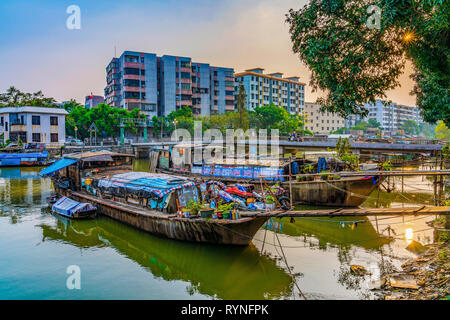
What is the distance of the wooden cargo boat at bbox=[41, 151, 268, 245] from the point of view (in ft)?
34.9

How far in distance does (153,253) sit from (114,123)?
41.1 m

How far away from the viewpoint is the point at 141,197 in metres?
13.2

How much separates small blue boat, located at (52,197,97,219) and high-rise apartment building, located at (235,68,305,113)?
6527cm

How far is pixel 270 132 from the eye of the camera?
58875mm

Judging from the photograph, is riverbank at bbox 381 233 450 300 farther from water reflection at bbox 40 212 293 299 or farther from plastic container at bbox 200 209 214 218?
plastic container at bbox 200 209 214 218

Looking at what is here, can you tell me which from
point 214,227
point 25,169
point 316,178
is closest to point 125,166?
point 214,227

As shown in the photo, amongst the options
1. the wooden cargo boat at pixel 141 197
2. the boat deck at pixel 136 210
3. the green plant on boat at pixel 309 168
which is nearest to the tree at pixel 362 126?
the green plant on boat at pixel 309 168

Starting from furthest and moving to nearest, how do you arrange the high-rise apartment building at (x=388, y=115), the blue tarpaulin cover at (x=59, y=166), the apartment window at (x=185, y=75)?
the high-rise apartment building at (x=388, y=115) → the apartment window at (x=185, y=75) → the blue tarpaulin cover at (x=59, y=166)

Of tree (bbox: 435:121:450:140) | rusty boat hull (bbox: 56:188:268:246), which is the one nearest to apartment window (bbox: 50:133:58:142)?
rusty boat hull (bbox: 56:188:268:246)

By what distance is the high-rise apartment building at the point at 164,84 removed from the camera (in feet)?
194

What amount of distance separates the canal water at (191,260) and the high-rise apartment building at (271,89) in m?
66.6

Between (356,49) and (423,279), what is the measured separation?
7370mm

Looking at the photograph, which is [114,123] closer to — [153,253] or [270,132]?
[270,132]

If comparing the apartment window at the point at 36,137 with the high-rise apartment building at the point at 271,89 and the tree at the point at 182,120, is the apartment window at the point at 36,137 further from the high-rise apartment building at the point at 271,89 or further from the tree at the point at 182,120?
the high-rise apartment building at the point at 271,89
